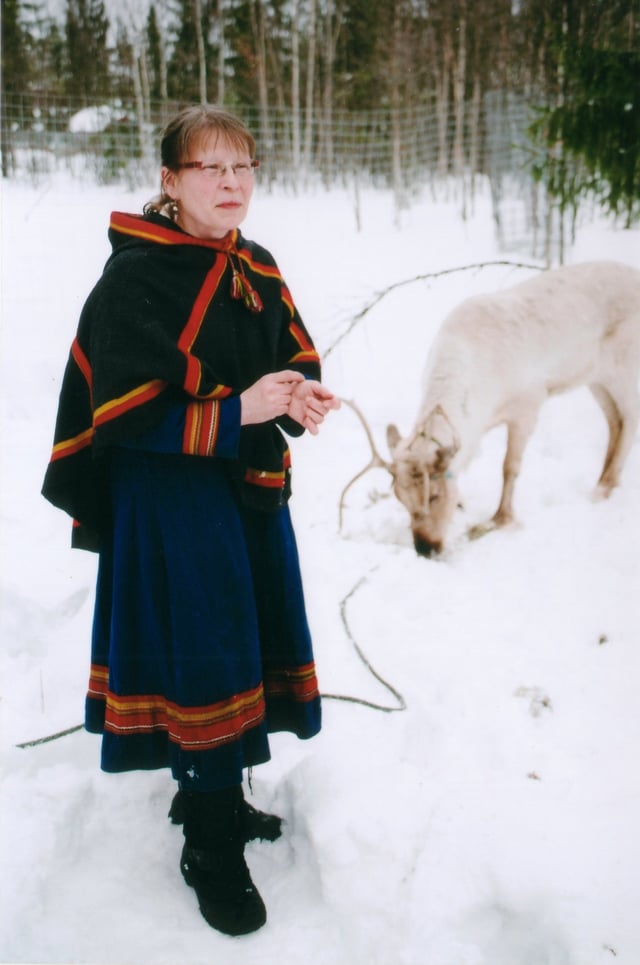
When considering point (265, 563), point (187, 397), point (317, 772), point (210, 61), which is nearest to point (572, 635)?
point (317, 772)

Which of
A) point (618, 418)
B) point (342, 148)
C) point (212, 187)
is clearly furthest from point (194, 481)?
point (618, 418)

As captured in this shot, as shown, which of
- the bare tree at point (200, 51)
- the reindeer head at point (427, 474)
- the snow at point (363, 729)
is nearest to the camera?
the snow at point (363, 729)

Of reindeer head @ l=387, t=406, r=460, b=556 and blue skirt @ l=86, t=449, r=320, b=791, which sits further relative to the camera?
reindeer head @ l=387, t=406, r=460, b=556

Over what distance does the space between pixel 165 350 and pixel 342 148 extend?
299 centimetres

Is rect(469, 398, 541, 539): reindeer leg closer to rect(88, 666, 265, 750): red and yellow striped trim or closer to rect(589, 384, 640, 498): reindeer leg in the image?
rect(589, 384, 640, 498): reindeer leg

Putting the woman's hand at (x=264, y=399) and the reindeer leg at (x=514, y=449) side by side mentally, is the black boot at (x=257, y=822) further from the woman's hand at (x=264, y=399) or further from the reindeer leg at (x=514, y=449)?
the reindeer leg at (x=514, y=449)

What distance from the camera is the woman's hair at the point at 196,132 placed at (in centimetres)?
129

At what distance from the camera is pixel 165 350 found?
1218 millimetres

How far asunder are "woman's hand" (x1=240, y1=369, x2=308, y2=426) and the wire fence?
1.86 metres

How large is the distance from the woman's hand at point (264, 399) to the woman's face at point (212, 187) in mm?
312

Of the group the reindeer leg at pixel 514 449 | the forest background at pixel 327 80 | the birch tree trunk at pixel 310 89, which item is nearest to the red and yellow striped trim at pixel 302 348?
the forest background at pixel 327 80

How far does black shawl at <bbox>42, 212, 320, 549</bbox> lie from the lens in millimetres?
1224

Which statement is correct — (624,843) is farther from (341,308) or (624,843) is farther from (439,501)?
(341,308)

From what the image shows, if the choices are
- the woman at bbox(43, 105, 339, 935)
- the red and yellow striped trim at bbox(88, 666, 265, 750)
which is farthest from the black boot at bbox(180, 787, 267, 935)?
the red and yellow striped trim at bbox(88, 666, 265, 750)
